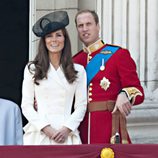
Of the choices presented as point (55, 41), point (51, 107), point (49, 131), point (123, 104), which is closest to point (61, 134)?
point (49, 131)

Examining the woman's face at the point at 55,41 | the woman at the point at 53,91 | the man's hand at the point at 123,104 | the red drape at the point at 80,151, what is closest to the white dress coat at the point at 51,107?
the woman at the point at 53,91

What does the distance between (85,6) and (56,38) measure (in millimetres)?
2598

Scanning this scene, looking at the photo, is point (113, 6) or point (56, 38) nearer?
point (56, 38)

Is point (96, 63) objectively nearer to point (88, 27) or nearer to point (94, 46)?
point (94, 46)

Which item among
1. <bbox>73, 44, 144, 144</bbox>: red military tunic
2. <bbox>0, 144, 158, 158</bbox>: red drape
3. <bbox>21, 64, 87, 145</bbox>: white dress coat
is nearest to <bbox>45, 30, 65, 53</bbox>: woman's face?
<bbox>21, 64, 87, 145</bbox>: white dress coat

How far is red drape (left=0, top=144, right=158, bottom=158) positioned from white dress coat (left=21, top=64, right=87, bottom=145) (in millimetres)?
485

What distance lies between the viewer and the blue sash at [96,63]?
618 cm

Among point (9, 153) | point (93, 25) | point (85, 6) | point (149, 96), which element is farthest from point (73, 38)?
point (9, 153)

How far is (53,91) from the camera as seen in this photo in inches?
232

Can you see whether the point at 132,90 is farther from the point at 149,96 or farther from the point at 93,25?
the point at 149,96

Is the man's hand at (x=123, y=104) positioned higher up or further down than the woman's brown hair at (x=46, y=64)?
further down

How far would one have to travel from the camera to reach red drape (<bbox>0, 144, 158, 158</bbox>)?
17.5 feet

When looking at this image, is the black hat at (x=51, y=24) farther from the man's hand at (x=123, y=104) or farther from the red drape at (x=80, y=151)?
the red drape at (x=80, y=151)

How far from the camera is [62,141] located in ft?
19.1
